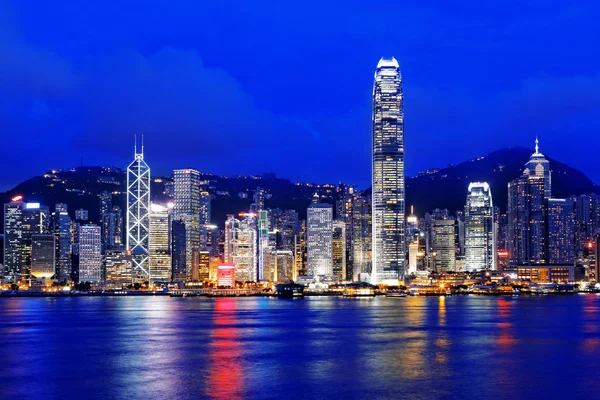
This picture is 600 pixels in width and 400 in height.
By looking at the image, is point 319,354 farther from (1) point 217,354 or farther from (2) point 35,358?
(2) point 35,358

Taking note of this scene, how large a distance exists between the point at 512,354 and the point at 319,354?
12.8 metres

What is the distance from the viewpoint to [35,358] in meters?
56.9

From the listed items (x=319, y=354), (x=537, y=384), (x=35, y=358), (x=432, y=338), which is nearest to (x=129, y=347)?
(x=35, y=358)

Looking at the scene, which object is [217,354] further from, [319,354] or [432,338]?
[432,338]

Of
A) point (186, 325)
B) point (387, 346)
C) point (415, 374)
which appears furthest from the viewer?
point (186, 325)

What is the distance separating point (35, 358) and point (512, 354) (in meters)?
31.3

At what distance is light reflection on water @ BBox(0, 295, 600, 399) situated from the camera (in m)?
43.4

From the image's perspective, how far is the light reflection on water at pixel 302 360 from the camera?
4341cm

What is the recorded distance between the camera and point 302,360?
2188 inches

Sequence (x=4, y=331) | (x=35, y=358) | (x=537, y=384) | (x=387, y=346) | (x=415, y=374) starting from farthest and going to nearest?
1. (x=4, y=331)
2. (x=387, y=346)
3. (x=35, y=358)
4. (x=415, y=374)
5. (x=537, y=384)

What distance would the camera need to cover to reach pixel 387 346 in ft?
208

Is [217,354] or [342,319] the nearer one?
[217,354]

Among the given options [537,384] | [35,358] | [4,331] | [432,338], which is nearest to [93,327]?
[4,331]

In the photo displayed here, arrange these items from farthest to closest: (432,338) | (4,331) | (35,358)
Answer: (4,331) < (432,338) < (35,358)
